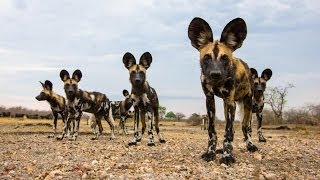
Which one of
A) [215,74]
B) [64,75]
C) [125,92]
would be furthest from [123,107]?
[215,74]

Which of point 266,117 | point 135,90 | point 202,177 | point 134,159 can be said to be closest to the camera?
point 202,177

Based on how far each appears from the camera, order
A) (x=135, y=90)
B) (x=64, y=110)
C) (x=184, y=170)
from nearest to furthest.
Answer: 1. (x=184, y=170)
2. (x=135, y=90)
3. (x=64, y=110)

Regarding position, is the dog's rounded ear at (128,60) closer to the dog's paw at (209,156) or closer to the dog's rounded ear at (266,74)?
the dog's rounded ear at (266,74)

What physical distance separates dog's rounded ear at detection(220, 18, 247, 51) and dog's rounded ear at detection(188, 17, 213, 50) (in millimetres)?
329

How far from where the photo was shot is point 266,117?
2633 inches

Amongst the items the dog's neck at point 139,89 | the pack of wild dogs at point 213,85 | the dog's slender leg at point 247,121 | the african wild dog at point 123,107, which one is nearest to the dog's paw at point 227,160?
the pack of wild dogs at point 213,85

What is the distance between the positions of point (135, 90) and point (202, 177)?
30.0 ft

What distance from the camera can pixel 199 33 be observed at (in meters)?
11.5

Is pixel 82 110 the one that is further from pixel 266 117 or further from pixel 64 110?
pixel 266 117

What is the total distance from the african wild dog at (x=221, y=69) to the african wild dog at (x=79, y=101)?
11002 mm

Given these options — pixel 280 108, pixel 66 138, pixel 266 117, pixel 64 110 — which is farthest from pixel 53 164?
pixel 280 108

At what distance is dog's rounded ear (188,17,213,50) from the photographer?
11.4 metres

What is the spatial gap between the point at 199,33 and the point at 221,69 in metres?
1.34

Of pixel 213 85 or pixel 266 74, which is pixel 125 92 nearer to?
pixel 266 74
